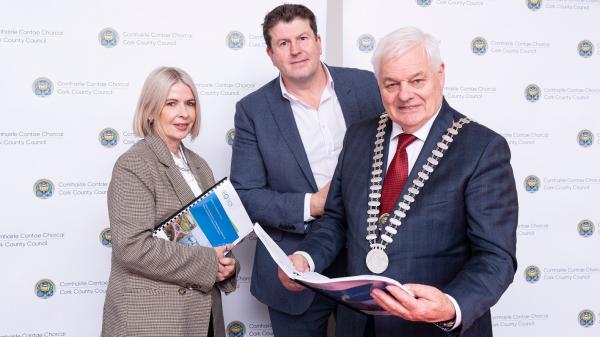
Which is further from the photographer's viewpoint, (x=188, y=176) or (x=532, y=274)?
(x=532, y=274)

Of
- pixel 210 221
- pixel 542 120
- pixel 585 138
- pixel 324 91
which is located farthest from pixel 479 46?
pixel 210 221

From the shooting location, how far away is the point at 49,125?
127 inches

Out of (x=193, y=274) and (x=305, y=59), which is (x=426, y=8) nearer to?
(x=305, y=59)

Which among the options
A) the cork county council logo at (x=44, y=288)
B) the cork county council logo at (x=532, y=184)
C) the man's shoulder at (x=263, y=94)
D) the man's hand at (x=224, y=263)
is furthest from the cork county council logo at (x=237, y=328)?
the cork county council logo at (x=532, y=184)

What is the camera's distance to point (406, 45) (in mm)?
1639

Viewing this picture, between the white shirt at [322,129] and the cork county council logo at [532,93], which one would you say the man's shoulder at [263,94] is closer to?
the white shirt at [322,129]

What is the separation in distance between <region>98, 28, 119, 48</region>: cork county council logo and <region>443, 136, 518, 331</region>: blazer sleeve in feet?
7.81

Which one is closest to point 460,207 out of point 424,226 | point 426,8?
point 424,226

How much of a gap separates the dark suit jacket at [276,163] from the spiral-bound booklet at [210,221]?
0.22 meters

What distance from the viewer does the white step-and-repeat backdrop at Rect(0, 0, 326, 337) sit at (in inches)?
126

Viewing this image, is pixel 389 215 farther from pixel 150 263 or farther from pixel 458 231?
A: pixel 150 263

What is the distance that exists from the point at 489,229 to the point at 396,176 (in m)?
0.32

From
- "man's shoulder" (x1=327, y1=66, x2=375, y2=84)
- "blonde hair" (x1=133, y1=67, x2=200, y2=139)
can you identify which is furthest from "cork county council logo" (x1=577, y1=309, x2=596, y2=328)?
"blonde hair" (x1=133, y1=67, x2=200, y2=139)

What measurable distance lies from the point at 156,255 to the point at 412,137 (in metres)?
1.00
